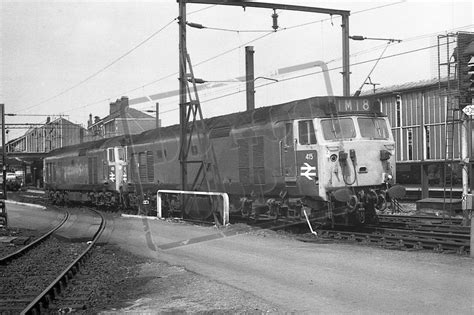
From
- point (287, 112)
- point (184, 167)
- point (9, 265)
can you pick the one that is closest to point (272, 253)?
point (287, 112)

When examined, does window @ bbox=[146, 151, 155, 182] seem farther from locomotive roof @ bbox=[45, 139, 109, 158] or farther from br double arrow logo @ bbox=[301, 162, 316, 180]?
br double arrow logo @ bbox=[301, 162, 316, 180]

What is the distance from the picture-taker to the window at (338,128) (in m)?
14.2

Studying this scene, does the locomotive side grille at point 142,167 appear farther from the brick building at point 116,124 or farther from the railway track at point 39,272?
the brick building at point 116,124

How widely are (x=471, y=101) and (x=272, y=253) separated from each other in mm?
9041

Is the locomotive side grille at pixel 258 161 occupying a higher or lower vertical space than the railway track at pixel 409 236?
higher

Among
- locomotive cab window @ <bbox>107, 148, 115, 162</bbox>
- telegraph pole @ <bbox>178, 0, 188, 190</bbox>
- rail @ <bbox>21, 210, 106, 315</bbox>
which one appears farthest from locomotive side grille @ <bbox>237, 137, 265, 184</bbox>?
locomotive cab window @ <bbox>107, 148, 115, 162</bbox>

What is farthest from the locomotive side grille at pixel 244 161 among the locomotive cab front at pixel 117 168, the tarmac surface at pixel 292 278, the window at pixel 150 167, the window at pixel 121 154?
the window at pixel 121 154

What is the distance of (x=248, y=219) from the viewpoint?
1756cm

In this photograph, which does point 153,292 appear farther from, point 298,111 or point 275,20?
point 275,20

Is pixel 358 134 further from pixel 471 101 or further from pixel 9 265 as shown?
pixel 9 265

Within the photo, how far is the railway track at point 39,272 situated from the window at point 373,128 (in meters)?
7.92

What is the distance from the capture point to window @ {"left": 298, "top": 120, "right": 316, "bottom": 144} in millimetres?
14148

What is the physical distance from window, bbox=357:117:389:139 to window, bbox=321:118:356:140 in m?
0.33

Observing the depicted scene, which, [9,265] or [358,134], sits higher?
[358,134]
